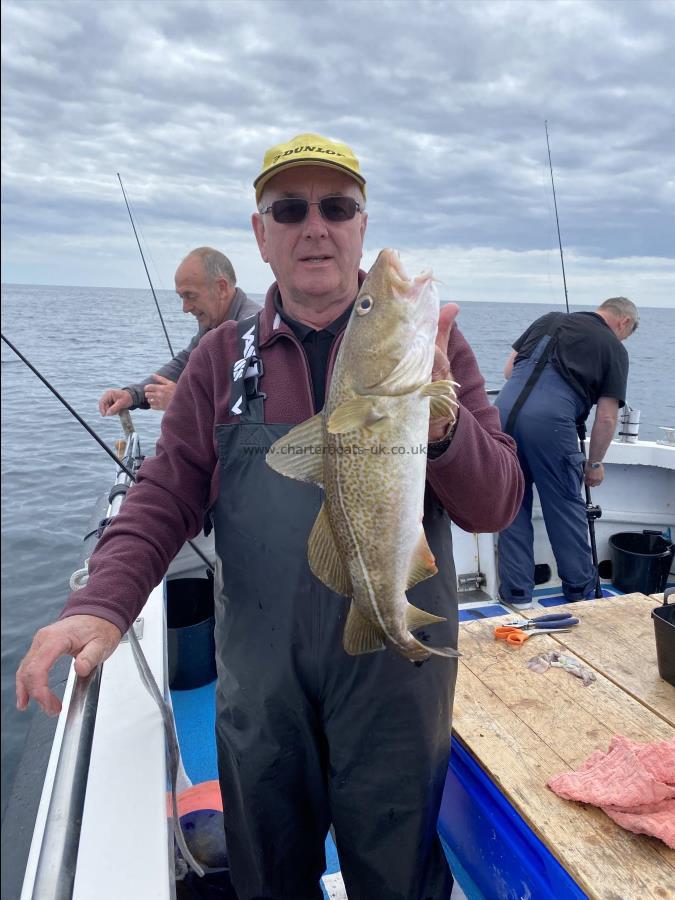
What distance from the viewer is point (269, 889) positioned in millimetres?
2189

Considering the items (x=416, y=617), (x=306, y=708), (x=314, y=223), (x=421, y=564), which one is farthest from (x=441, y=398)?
(x=306, y=708)

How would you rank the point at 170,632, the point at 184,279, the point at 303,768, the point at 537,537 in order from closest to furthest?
the point at 303,768
the point at 170,632
the point at 184,279
the point at 537,537

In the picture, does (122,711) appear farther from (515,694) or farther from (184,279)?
(184,279)

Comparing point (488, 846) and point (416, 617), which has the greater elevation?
point (416, 617)

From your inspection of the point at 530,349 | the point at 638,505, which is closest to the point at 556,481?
the point at 530,349

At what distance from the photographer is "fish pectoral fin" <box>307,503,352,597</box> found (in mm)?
1822

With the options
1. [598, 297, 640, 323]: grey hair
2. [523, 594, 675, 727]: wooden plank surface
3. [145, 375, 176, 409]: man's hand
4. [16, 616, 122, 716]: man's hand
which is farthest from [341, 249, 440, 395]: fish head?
[598, 297, 640, 323]: grey hair

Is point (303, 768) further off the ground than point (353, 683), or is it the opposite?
point (353, 683)

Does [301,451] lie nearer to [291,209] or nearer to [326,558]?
[326,558]

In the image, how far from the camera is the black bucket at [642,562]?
19.2 feet

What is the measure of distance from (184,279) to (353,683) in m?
4.16

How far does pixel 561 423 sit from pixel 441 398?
12.9ft

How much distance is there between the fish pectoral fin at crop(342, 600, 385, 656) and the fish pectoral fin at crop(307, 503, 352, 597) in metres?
0.08

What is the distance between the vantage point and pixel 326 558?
184 centimetres
